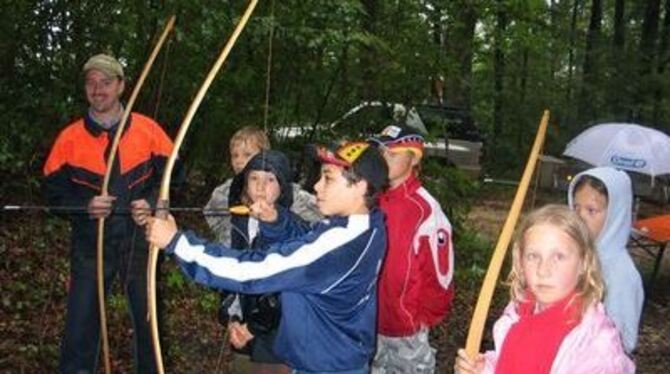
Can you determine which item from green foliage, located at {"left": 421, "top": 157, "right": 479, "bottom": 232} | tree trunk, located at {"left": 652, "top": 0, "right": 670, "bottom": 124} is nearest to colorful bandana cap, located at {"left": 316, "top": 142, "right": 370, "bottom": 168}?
green foliage, located at {"left": 421, "top": 157, "right": 479, "bottom": 232}

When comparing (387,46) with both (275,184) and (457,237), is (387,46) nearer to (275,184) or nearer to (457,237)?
(457,237)

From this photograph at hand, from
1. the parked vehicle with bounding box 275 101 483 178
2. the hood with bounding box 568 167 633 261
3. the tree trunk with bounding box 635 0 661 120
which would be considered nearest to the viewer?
the hood with bounding box 568 167 633 261

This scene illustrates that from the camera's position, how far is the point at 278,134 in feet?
25.5

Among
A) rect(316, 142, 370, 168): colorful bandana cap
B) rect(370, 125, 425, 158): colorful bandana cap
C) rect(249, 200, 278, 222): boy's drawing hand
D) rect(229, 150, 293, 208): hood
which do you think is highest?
rect(370, 125, 425, 158): colorful bandana cap

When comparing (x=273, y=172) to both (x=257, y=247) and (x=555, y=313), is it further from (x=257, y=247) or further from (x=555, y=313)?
(x=555, y=313)

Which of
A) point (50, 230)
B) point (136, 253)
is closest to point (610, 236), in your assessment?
point (136, 253)

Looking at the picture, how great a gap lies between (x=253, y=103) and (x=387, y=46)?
1.31 meters

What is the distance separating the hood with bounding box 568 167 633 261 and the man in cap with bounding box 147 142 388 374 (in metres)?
0.91

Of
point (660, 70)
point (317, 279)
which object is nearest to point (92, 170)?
point (317, 279)

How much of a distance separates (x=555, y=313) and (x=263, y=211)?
1214mm

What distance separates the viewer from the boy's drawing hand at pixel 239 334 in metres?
3.45

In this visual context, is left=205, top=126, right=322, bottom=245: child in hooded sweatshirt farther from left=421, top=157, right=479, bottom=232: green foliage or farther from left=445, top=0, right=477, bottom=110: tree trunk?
left=445, top=0, right=477, bottom=110: tree trunk

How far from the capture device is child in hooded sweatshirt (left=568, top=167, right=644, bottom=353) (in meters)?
3.17

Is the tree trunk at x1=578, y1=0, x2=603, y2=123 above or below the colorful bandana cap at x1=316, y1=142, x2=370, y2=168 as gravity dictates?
above
